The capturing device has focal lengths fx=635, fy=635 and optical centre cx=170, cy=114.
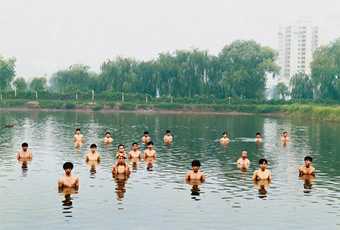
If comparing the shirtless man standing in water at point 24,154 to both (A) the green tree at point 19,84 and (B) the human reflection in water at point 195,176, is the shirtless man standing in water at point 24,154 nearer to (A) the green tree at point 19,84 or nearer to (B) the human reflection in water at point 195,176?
(B) the human reflection in water at point 195,176

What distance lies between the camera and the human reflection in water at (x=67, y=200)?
26.3 m

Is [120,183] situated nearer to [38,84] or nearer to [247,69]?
[247,69]

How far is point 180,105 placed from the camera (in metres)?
127

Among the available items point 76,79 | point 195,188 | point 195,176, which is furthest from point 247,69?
point 195,188

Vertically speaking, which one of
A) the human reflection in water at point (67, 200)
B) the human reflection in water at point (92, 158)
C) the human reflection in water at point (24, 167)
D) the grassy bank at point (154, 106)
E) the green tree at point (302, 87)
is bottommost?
the human reflection in water at point (67, 200)

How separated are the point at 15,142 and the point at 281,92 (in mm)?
100811

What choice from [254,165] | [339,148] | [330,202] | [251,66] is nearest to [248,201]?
[330,202]

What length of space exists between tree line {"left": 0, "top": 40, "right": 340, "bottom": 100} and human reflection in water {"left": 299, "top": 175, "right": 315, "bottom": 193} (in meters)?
89.7

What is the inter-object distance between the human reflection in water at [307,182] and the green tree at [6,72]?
11929cm

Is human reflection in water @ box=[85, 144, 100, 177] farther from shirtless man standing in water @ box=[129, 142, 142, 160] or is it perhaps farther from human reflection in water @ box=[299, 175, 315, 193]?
human reflection in water @ box=[299, 175, 315, 193]

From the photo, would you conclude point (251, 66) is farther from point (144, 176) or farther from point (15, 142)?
point (144, 176)

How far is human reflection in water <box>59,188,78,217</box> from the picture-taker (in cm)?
2633

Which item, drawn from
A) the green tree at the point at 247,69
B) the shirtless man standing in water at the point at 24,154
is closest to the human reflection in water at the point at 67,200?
the shirtless man standing in water at the point at 24,154

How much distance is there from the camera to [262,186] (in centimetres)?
3356
